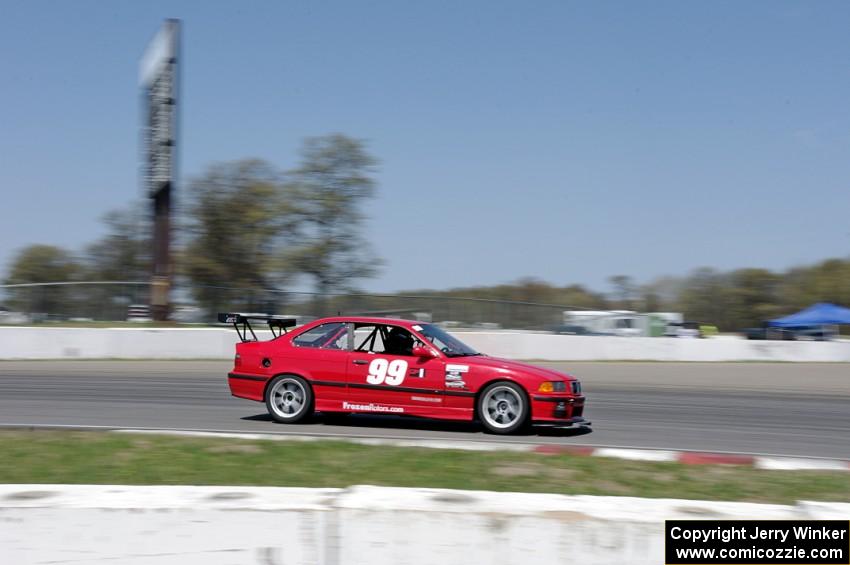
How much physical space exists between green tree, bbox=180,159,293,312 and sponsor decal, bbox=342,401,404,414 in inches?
1173

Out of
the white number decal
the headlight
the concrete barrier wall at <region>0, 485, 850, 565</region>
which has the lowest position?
the concrete barrier wall at <region>0, 485, 850, 565</region>

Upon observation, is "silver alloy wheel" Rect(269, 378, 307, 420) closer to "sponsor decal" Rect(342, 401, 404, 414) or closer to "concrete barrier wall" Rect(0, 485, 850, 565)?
"sponsor decal" Rect(342, 401, 404, 414)

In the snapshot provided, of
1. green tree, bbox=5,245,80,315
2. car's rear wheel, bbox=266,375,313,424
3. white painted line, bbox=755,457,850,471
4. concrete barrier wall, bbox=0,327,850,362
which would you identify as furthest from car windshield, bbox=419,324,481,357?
green tree, bbox=5,245,80,315

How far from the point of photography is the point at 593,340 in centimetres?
2403

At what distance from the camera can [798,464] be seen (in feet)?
26.6

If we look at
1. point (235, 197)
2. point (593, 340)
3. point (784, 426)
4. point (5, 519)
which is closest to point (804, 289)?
point (235, 197)

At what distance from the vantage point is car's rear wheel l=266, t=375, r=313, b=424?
10328 millimetres

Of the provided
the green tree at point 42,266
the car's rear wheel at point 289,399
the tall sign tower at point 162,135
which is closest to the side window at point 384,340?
the car's rear wheel at point 289,399

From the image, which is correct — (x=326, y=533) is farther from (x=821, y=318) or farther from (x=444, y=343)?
(x=821, y=318)

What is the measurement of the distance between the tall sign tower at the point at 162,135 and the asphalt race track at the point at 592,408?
993 centimetres

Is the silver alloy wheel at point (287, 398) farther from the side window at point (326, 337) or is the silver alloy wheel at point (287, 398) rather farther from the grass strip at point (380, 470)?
the grass strip at point (380, 470)

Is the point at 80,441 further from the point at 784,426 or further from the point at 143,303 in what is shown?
the point at 143,303

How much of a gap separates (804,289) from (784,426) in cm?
5743

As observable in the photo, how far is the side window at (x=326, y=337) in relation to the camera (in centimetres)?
1047
